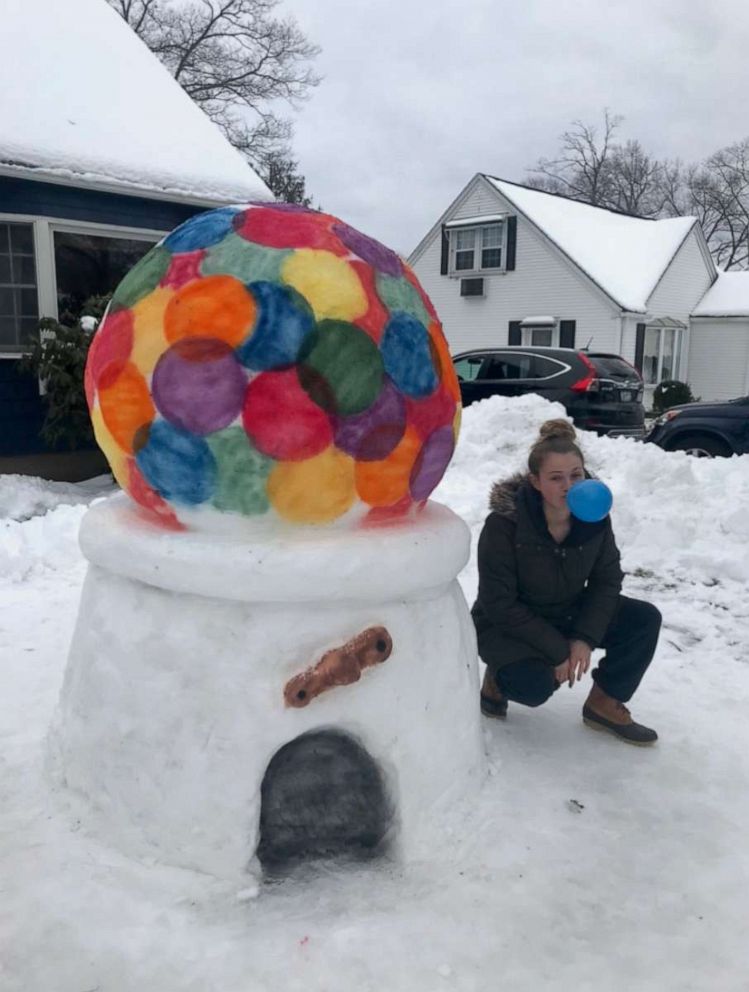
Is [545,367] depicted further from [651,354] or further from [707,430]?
[651,354]

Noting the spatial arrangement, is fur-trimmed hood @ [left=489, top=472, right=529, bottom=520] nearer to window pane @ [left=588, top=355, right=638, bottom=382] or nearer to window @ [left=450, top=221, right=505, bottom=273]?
window pane @ [left=588, top=355, right=638, bottom=382]

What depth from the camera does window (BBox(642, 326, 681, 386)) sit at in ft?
80.1

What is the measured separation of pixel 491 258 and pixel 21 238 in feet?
62.3

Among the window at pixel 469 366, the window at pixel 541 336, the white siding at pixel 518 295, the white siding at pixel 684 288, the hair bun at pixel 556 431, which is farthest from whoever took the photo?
the white siding at pixel 684 288

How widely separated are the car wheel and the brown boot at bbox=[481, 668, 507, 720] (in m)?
7.18

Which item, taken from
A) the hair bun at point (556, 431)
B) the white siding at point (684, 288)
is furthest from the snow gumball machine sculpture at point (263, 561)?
the white siding at point (684, 288)

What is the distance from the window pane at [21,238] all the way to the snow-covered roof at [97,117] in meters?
0.59

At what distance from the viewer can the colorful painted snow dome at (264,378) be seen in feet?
7.80

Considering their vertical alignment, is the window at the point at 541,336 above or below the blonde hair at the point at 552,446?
above

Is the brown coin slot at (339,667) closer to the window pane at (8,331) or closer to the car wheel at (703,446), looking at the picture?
the window pane at (8,331)

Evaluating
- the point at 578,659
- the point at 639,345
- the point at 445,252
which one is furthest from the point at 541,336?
the point at 578,659

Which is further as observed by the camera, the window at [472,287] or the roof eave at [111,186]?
the window at [472,287]

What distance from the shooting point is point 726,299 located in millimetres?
26297

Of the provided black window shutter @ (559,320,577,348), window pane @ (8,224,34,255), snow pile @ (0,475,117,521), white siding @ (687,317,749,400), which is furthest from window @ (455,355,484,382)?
white siding @ (687,317,749,400)
